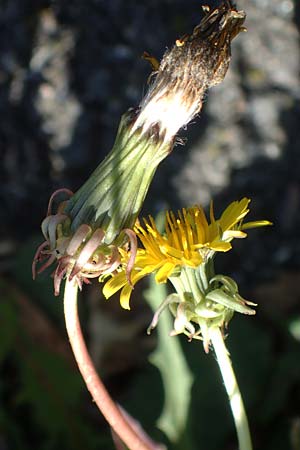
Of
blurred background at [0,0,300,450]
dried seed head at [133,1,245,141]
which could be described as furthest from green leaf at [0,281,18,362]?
dried seed head at [133,1,245,141]

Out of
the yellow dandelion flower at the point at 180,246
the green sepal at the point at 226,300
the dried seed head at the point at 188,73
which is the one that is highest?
the dried seed head at the point at 188,73

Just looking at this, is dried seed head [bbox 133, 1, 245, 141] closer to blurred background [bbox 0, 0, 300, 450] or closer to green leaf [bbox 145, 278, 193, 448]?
green leaf [bbox 145, 278, 193, 448]

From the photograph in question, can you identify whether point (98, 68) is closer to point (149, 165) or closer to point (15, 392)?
point (15, 392)

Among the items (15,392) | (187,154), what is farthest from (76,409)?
(187,154)

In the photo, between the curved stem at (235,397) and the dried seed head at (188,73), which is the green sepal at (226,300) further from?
the dried seed head at (188,73)

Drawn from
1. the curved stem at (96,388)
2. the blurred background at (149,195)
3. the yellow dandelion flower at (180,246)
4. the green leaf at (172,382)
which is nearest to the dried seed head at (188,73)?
the yellow dandelion flower at (180,246)

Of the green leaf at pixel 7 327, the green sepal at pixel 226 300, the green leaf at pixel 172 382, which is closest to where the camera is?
the green sepal at pixel 226 300
